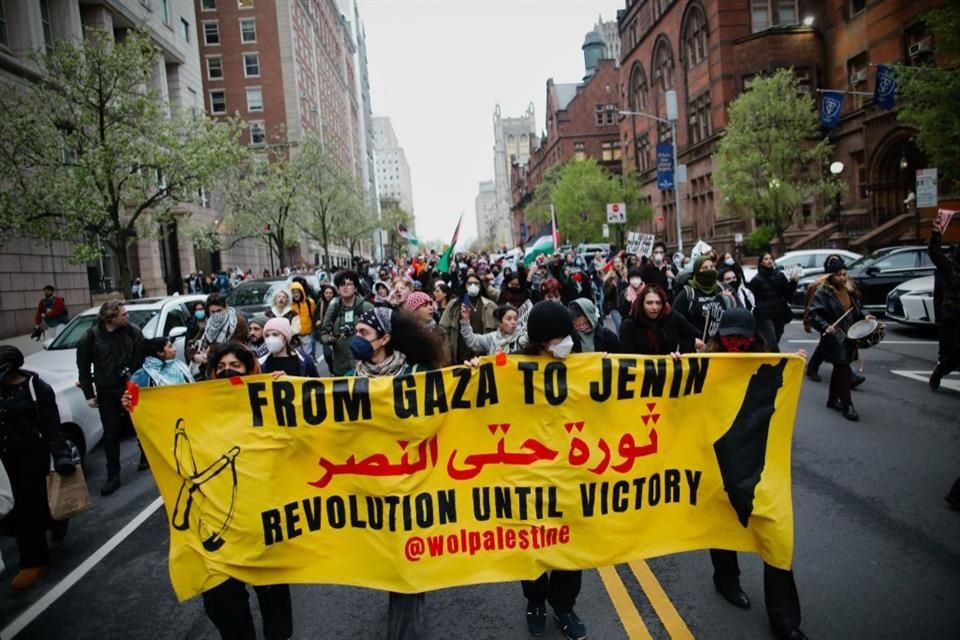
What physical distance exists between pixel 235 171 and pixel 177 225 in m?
4.29

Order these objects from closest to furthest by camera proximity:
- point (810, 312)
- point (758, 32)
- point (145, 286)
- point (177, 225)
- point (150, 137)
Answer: point (810, 312), point (150, 137), point (145, 286), point (177, 225), point (758, 32)

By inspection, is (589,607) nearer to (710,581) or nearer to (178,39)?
(710,581)

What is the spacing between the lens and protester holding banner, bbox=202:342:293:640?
3.43 m

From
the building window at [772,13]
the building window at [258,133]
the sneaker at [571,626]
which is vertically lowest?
the sneaker at [571,626]

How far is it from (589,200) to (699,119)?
11031mm

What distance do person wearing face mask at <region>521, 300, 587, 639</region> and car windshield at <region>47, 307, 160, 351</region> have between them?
791 cm

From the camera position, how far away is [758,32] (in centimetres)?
3712

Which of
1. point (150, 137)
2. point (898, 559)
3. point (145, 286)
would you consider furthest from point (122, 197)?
point (898, 559)

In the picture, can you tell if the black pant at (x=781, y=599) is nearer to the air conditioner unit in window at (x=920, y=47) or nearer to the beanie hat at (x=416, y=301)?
the beanie hat at (x=416, y=301)

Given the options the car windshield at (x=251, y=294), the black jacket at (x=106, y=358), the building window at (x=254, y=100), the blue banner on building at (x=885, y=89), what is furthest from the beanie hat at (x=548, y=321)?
the building window at (x=254, y=100)

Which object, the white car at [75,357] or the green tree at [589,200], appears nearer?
the white car at [75,357]

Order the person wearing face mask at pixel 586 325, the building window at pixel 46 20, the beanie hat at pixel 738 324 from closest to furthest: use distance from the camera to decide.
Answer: the beanie hat at pixel 738 324
the person wearing face mask at pixel 586 325
the building window at pixel 46 20

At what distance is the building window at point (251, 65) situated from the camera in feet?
197

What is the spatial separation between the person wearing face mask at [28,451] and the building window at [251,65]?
62006 mm
